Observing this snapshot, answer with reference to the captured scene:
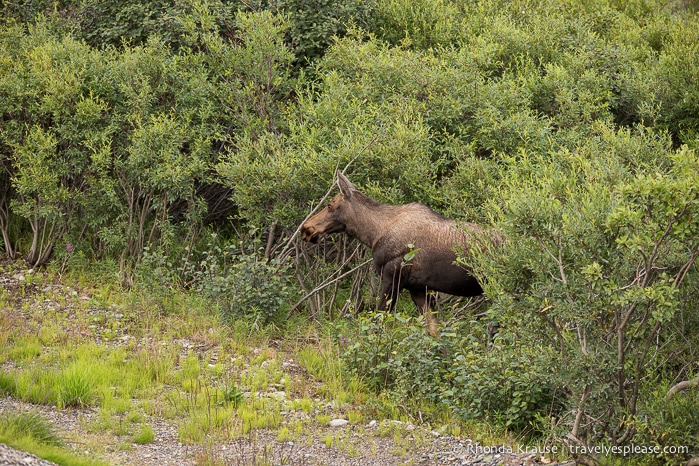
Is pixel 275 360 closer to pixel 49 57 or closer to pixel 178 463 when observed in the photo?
pixel 178 463

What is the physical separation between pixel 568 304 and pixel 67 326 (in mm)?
8256

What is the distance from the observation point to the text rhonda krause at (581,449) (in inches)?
336

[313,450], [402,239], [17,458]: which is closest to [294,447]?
[313,450]

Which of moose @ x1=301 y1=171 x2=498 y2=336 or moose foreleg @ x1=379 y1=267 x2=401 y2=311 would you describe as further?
moose foreleg @ x1=379 y1=267 x2=401 y2=311

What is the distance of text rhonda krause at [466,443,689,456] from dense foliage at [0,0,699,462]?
0.58 m

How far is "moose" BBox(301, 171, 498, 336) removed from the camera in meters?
Result: 13.1

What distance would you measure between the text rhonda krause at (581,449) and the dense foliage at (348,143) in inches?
22.8

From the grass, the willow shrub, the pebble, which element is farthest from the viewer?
the pebble

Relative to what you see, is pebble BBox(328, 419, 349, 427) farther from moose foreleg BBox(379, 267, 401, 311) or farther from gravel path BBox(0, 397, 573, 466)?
moose foreleg BBox(379, 267, 401, 311)

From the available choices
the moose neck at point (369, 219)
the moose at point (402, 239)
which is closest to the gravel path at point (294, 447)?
the moose at point (402, 239)

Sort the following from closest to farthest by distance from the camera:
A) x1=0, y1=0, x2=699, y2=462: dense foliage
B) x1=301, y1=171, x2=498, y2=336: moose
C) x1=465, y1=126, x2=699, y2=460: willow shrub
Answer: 1. x1=465, y1=126, x2=699, y2=460: willow shrub
2. x1=0, y1=0, x2=699, y2=462: dense foliage
3. x1=301, y1=171, x2=498, y2=336: moose

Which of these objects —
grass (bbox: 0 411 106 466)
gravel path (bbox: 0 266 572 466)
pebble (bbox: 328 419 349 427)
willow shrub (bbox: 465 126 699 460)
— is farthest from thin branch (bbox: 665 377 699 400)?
grass (bbox: 0 411 106 466)

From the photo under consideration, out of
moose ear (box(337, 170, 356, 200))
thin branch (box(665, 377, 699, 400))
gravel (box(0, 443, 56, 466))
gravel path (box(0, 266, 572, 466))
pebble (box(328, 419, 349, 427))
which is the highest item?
moose ear (box(337, 170, 356, 200))

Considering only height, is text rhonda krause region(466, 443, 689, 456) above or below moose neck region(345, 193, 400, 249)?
below
